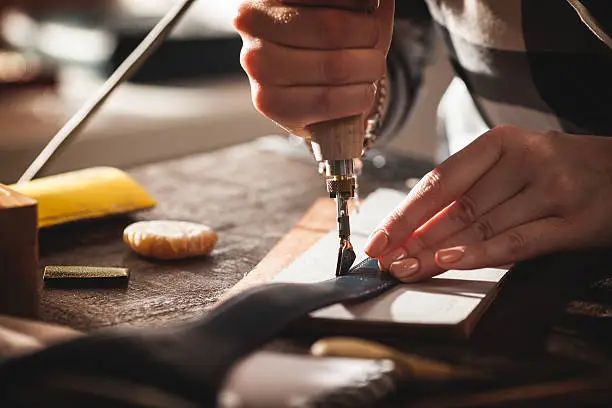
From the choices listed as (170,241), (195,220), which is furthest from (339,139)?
(195,220)

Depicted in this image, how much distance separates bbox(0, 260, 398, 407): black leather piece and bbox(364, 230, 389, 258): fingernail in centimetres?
20

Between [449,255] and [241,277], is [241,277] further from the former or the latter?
[449,255]

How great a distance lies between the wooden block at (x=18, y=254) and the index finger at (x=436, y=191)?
30 cm

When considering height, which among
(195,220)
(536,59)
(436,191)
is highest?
(536,59)

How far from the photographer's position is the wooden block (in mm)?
619

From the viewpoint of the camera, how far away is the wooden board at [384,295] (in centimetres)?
63

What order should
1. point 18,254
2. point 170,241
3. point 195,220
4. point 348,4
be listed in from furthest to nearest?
point 195,220, point 170,241, point 348,4, point 18,254

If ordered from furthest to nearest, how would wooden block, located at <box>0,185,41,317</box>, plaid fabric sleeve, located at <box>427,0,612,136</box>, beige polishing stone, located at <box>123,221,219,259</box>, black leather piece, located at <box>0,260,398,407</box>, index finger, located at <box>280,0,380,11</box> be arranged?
plaid fabric sleeve, located at <box>427,0,612,136</box> → beige polishing stone, located at <box>123,221,219,259</box> → index finger, located at <box>280,0,380,11</box> → wooden block, located at <box>0,185,41,317</box> → black leather piece, located at <box>0,260,398,407</box>

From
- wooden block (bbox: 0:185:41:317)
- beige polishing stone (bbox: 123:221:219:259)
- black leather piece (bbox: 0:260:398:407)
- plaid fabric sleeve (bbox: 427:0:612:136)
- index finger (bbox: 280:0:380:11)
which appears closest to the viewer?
black leather piece (bbox: 0:260:398:407)

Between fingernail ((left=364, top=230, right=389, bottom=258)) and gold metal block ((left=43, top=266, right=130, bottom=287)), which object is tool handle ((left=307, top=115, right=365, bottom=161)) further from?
gold metal block ((left=43, top=266, right=130, bottom=287))

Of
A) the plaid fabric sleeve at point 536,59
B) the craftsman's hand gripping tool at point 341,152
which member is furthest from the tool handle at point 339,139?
the plaid fabric sleeve at point 536,59

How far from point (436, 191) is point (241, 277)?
0.70 ft

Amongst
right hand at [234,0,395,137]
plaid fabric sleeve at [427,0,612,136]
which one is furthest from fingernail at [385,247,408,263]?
plaid fabric sleeve at [427,0,612,136]

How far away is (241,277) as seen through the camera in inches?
32.0
